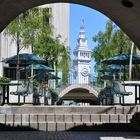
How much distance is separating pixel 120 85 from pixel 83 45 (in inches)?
6554

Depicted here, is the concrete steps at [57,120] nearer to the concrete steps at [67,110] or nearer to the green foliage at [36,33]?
the concrete steps at [67,110]

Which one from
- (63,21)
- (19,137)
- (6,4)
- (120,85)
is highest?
(63,21)

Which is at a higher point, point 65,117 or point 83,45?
point 83,45

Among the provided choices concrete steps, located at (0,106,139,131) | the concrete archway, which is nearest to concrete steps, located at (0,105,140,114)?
concrete steps, located at (0,106,139,131)

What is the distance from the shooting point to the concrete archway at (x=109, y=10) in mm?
12086

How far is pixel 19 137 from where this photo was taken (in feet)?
39.2

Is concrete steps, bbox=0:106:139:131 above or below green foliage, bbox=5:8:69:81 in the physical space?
below

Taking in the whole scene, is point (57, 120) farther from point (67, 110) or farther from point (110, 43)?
point (110, 43)

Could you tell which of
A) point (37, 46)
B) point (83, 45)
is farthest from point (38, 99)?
point (83, 45)

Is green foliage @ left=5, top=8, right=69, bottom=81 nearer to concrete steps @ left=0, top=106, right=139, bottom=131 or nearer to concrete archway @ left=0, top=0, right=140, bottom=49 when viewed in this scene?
concrete steps @ left=0, top=106, right=139, bottom=131

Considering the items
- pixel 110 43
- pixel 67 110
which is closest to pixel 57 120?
pixel 67 110

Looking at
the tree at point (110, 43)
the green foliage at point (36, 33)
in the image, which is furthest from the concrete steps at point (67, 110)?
the tree at point (110, 43)

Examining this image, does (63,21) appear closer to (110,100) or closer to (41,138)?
(110,100)

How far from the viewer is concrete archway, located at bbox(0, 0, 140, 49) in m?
12.1
